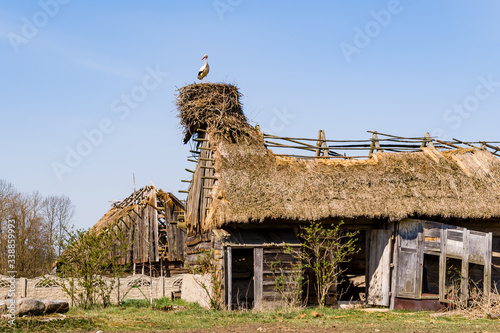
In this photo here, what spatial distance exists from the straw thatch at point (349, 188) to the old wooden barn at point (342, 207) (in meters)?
0.03

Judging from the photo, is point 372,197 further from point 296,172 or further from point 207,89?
point 207,89

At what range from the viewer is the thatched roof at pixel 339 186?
1408 cm

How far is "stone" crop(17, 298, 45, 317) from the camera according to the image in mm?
11155

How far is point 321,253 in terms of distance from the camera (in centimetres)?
1468

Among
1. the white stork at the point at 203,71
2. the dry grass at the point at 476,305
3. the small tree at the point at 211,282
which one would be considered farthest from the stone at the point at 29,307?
the dry grass at the point at 476,305

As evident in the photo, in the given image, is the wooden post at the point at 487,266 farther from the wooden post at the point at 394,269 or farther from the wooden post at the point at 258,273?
the wooden post at the point at 258,273

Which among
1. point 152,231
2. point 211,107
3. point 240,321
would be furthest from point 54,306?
point 152,231

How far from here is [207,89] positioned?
16.0 metres

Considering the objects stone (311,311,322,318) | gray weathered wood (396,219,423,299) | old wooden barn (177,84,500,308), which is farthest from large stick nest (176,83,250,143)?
stone (311,311,322,318)

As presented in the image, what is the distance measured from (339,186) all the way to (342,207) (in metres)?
0.79

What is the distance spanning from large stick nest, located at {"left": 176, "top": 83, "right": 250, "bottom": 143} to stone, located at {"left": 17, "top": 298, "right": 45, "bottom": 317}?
675 cm

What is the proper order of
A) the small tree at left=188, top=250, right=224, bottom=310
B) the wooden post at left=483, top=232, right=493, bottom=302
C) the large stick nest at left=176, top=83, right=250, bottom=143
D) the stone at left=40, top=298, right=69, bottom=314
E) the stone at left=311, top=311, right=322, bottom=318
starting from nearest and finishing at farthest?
the stone at left=40, top=298, right=69, bottom=314 → the stone at left=311, top=311, right=322, bottom=318 → the small tree at left=188, top=250, right=224, bottom=310 → the wooden post at left=483, top=232, right=493, bottom=302 → the large stick nest at left=176, top=83, right=250, bottom=143

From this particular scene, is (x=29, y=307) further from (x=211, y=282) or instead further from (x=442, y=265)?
(x=442, y=265)

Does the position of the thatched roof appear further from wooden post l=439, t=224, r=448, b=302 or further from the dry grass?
the dry grass
